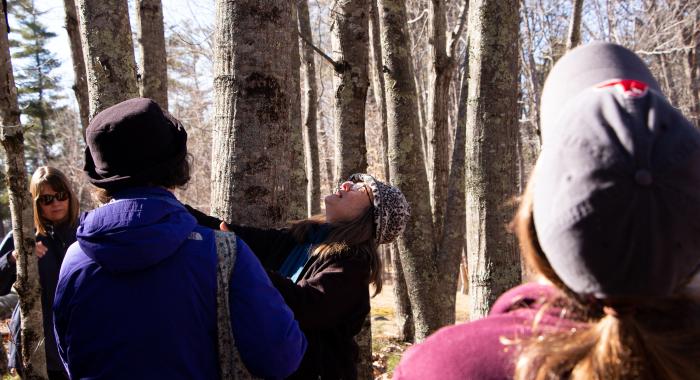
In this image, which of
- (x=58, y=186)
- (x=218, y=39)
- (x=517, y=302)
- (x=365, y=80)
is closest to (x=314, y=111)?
(x=365, y=80)

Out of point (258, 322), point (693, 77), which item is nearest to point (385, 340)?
point (258, 322)

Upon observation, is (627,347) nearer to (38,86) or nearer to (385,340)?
(385,340)

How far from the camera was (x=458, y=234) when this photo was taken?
634cm

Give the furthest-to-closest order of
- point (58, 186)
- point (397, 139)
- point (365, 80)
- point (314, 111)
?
point (314, 111) → point (397, 139) → point (365, 80) → point (58, 186)

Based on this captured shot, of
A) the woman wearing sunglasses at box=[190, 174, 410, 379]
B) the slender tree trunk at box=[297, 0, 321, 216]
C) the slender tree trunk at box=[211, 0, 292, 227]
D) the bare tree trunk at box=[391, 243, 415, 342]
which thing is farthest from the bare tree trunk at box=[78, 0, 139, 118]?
the slender tree trunk at box=[297, 0, 321, 216]

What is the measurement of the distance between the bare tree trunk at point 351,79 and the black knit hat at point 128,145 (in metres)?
3.26

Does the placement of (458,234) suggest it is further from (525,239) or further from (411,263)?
(525,239)

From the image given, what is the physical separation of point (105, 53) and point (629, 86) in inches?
148

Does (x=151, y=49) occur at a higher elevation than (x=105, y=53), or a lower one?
higher

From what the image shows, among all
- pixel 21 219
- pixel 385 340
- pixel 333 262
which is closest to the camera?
pixel 333 262

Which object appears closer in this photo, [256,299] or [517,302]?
[517,302]

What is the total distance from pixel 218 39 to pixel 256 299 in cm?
148

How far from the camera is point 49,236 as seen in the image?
4199mm

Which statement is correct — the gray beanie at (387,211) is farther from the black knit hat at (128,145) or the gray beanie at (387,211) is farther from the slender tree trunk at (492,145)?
the black knit hat at (128,145)
